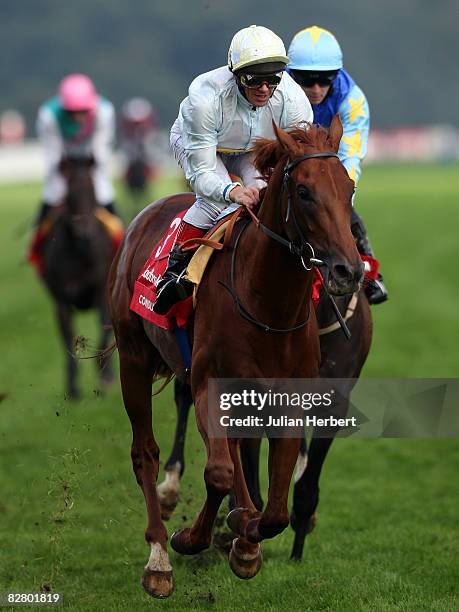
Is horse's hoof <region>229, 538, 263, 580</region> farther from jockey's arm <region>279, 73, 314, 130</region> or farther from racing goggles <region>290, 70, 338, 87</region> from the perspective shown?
racing goggles <region>290, 70, 338, 87</region>

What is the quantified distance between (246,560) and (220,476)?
0.54 meters

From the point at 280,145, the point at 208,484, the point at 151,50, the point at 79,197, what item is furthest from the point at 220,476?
the point at 151,50

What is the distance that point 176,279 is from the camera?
5.47m

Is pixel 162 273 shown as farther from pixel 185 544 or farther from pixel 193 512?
pixel 193 512

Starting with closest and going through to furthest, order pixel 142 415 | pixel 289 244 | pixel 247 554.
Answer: pixel 289 244 → pixel 247 554 → pixel 142 415

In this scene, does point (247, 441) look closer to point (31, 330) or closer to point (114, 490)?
point (114, 490)

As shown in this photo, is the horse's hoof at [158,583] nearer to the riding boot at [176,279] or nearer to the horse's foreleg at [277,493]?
the horse's foreleg at [277,493]

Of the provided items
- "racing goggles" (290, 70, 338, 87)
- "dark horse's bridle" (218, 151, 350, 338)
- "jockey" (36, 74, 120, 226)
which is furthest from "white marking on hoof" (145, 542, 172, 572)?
"jockey" (36, 74, 120, 226)

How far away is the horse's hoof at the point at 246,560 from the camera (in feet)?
17.4

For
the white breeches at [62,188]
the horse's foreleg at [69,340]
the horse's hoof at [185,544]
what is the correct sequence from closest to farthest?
the horse's hoof at [185,544]
the horse's foreleg at [69,340]
the white breeches at [62,188]

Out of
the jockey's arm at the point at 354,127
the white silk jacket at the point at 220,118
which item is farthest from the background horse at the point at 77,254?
the white silk jacket at the point at 220,118

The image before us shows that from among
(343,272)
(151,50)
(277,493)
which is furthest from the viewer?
(151,50)

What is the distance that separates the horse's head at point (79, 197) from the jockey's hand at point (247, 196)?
6.66 metres

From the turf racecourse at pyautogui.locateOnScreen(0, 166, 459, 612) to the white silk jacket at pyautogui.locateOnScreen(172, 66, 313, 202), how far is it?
1.29 m
